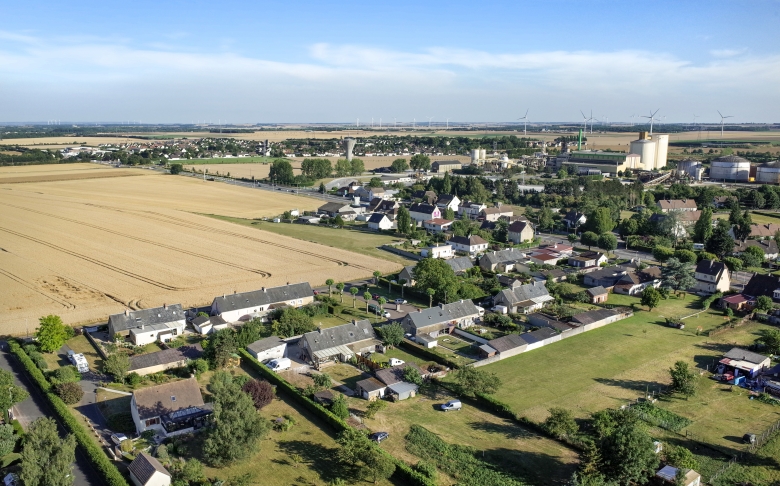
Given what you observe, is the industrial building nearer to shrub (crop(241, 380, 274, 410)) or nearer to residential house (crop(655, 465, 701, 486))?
residential house (crop(655, 465, 701, 486))

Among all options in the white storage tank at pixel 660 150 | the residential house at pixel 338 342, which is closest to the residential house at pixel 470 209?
the residential house at pixel 338 342

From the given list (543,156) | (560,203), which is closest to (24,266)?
(560,203)

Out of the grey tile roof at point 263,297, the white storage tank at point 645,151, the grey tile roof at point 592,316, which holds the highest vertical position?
the white storage tank at point 645,151

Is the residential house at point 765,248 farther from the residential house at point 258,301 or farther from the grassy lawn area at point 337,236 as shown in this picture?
the residential house at point 258,301

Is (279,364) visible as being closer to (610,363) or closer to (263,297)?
(263,297)

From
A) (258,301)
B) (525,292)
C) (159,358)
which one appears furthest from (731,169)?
(159,358)

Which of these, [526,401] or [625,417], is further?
[526,401]

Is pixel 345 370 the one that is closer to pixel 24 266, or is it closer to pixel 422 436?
pixel 422 436
